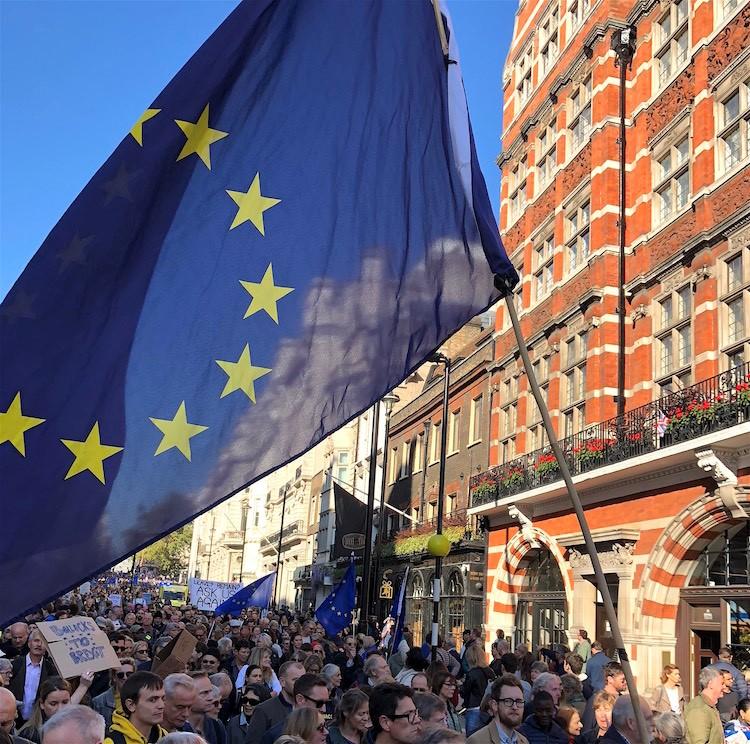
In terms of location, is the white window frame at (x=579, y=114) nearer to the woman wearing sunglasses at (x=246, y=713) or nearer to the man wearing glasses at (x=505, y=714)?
the woman wearing sunglasses at (x=246, y=713)

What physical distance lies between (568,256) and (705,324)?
27.4 ft

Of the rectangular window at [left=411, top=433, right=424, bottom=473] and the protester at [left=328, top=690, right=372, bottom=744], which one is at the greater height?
the rectangular window at [left=411, top=433, right=424, bottom=473]

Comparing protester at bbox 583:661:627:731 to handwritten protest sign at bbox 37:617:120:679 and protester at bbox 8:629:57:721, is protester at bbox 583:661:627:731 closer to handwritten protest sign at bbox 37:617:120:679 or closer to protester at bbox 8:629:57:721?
handwritten protest sign at bbox 37:617:120:679

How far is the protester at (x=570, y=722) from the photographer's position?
28.9ft

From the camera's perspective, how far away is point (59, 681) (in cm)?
695

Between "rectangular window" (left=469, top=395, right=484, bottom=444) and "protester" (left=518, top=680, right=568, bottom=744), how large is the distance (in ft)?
90.6

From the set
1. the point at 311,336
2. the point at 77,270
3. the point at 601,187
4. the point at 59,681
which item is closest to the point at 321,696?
the point at 59,681

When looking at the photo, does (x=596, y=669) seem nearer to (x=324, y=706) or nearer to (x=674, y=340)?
(x=324, y=706)

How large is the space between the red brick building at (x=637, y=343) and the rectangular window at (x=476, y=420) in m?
3.14

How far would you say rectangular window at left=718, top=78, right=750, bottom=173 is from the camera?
20.3 metres

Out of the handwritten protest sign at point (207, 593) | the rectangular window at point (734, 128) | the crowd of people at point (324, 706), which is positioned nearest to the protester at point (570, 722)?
the crowd of people at point (324, 706)

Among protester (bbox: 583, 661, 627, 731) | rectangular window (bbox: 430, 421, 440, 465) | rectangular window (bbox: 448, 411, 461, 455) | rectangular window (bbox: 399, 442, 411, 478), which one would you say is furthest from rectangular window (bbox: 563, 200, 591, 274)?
rectangular window (bbox: 399, 442, 411, 478)

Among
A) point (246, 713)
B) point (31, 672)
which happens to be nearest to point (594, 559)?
point (246, 713)

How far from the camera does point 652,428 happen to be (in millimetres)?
21047
